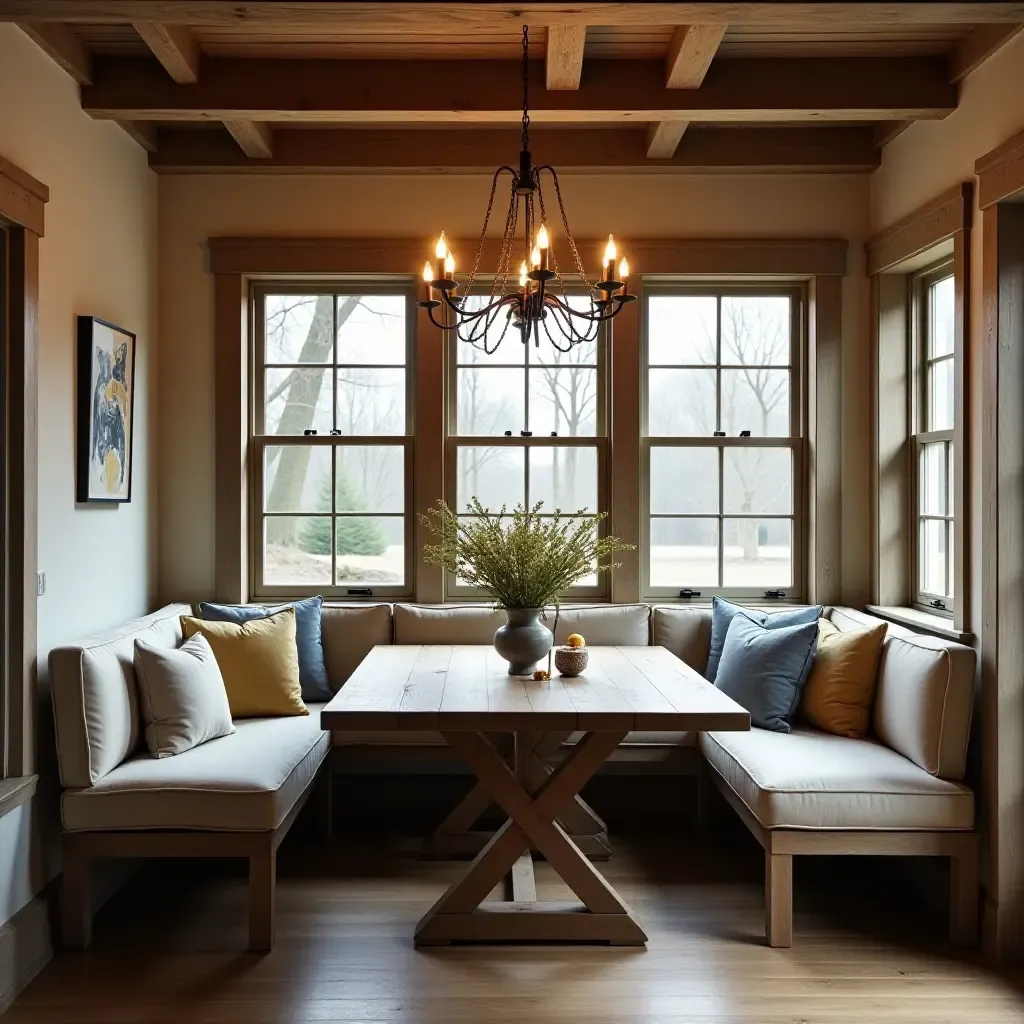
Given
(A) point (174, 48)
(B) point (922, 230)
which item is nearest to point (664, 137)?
(B) point (922, 230)

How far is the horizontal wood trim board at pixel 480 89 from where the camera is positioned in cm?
347

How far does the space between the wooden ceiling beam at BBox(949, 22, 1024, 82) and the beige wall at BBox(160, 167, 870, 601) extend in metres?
0.85

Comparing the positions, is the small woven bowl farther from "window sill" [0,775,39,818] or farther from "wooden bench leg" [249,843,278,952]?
"window sill" [0,775,39,818]

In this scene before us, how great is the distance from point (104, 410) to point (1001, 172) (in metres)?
3.36

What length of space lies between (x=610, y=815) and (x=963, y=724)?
1625mm

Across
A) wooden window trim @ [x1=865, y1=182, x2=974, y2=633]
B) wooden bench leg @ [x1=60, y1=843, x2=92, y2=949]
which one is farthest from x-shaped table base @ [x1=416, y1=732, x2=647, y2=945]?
wooden window trim @ [x1=865, y1=182, x2=974, y2=633]

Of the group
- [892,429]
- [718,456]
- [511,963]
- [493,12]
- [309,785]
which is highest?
[493,12]

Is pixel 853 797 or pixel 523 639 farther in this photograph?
pixel 523 639

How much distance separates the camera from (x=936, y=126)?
11.8 feet

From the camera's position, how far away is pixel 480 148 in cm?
407

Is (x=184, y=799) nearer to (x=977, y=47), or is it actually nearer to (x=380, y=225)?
(x=380, y=225)

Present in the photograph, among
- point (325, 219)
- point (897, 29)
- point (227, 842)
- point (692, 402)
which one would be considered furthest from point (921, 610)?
point (325, 219)

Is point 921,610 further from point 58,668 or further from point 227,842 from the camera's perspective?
point 58,668

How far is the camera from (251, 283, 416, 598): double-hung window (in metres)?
4.32
